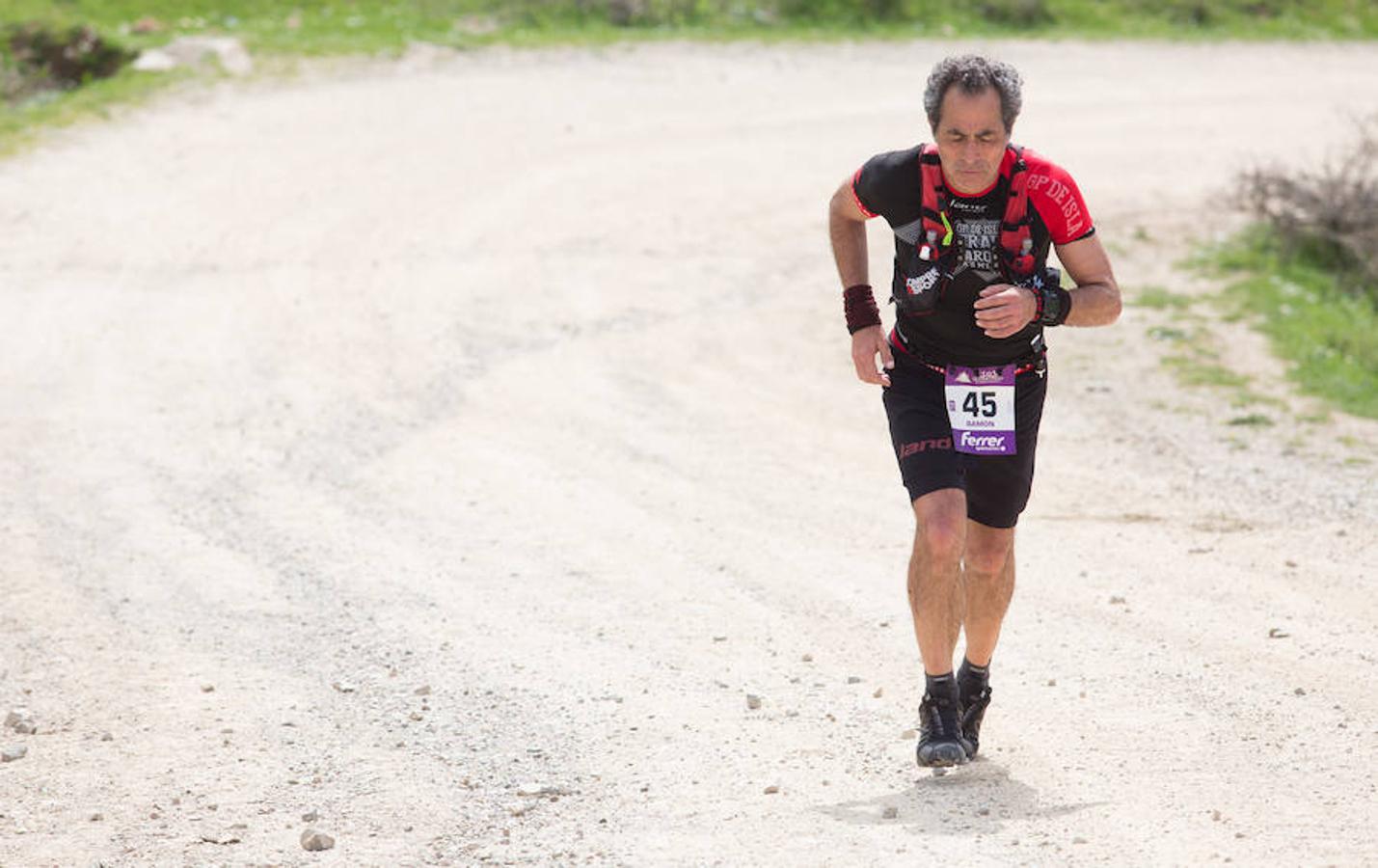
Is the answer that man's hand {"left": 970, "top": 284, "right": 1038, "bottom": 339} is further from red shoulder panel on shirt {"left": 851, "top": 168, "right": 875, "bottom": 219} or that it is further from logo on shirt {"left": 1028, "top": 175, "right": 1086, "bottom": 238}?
red shoulder panel on shirt {"left": 851, "top": 168, "right": 875, "bottom": 219}

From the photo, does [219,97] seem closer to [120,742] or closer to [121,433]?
[121,433]

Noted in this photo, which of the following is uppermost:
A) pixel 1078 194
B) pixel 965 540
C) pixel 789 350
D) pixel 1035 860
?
pixel 1078 194

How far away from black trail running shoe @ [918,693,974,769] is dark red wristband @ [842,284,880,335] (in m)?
1.19

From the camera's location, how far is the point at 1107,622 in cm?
787

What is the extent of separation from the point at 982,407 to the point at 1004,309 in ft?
1.51

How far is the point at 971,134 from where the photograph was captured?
17.7ft

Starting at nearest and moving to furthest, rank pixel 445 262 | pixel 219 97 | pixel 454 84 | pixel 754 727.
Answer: pixel 754 727
pixel 445 262
pixel 219 97
pixel 454 84

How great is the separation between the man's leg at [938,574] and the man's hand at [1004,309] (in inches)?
22.0

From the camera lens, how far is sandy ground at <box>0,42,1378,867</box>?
19.5ft

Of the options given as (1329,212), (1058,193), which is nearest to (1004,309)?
(1058,193)

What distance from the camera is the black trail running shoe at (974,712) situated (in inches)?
241

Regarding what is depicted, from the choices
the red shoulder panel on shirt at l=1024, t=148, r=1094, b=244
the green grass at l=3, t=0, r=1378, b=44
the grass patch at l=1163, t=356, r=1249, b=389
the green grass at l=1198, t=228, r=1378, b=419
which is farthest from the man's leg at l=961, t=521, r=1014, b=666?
the green grass at l=3, t=0, r=1378, b=44

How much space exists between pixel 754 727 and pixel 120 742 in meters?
2.25

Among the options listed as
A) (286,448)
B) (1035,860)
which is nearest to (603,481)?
(286,448)
